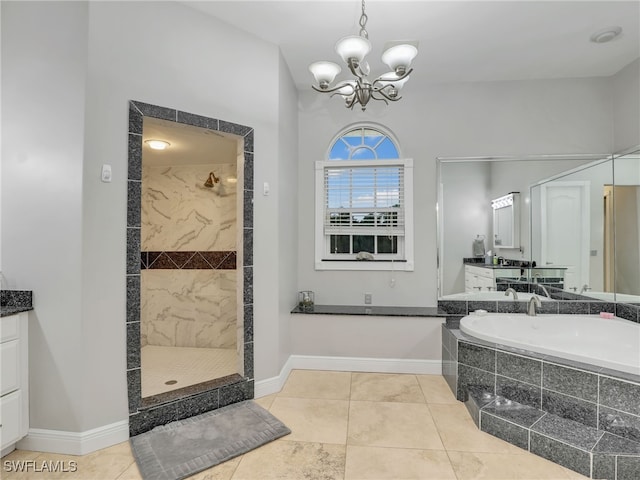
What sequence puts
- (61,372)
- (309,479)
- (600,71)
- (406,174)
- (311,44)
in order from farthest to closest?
(406,174)
(600,71)
(311,44)
(61,372)
(309,479)

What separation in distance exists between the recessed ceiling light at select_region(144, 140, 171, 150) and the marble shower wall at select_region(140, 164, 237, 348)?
2.64 feet

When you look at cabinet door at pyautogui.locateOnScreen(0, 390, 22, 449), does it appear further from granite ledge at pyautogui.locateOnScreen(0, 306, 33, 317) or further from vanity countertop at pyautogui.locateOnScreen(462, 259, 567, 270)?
vanity countertop at pyautogui.locateOnScreen(462, 259, 567, 270)

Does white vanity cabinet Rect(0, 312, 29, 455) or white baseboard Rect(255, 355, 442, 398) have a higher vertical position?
white vanity cabinet Rect(0, 312, 29, 455)

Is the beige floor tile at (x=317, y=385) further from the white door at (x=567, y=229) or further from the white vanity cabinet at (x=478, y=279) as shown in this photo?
the white door at (x=567, y=229)

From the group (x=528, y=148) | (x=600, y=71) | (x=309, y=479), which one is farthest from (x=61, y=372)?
(x=600, y=71)

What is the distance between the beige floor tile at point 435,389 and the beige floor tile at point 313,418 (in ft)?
2.35

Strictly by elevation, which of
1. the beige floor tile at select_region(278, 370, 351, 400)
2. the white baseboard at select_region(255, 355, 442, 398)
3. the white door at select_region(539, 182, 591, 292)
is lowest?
the beige floor tile at select_region(278, 370, 351, 400)

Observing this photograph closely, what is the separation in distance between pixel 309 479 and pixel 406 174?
2825mm

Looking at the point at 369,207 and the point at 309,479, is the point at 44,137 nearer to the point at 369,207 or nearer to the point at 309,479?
the point at 309,479

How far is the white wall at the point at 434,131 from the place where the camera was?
333 centimetres

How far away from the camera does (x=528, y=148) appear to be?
3.39 metres

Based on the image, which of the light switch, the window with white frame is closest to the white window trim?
the window with white frame

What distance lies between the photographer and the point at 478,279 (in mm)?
3363

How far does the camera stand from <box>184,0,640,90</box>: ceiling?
237 cm
